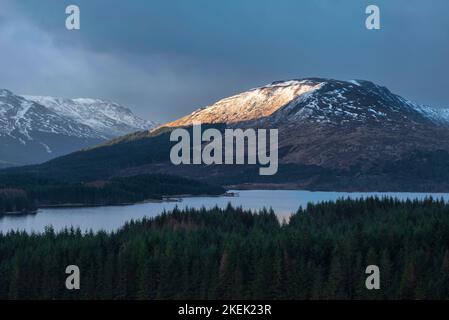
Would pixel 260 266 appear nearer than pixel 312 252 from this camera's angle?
Yes

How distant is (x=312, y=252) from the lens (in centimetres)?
9212

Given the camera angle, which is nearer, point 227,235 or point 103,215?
point 227,235

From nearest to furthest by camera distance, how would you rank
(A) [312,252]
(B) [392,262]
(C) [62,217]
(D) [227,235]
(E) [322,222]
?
(B) [392,262] < (A) [312,252] < (D) [227,235] < (E) [322,222] < (C) [62,217]

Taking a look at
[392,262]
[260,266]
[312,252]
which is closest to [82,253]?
[260,266]

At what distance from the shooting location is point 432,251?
92.4 m

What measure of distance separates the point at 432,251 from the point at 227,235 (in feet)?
96.4

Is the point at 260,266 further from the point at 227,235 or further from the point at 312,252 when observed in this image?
the point at 227,235
